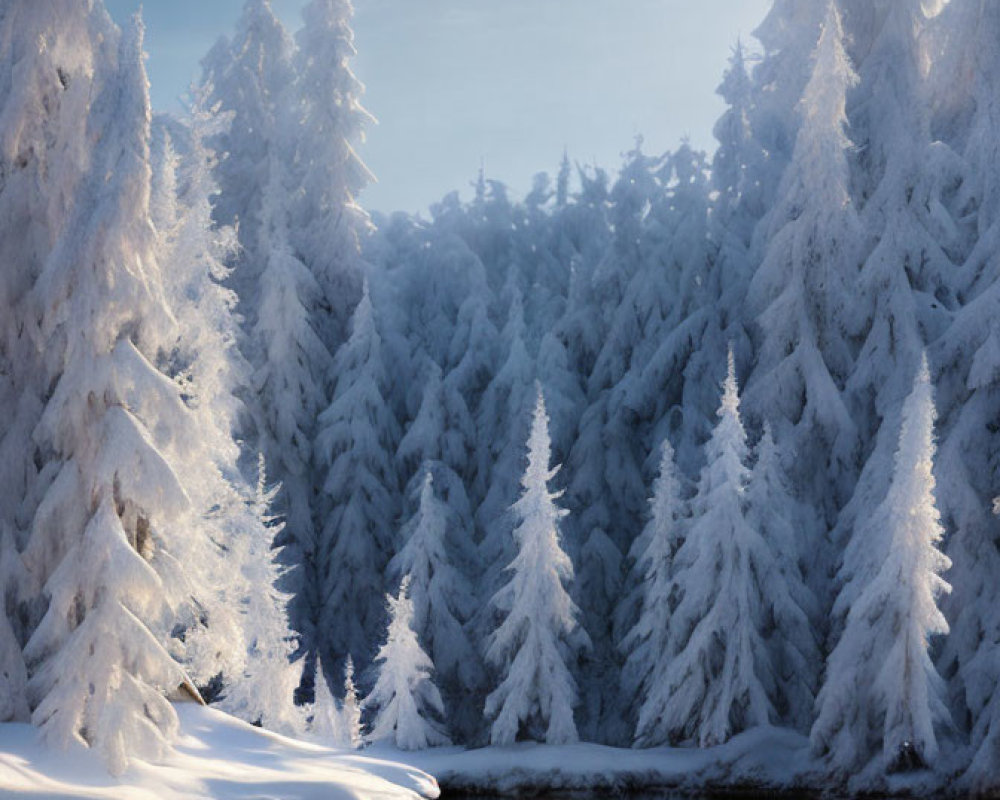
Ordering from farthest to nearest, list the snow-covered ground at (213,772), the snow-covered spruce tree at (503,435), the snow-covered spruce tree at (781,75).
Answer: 1. the snow-covered spruce tree at (503,435)
2. the snow-covered spruce tree at (781,75)
3. the snow-covered ground at (213,772)

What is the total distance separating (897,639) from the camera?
72.5ft

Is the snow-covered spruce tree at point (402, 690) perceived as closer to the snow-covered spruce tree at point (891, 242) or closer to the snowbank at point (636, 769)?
the snowbank at point (636, 769)

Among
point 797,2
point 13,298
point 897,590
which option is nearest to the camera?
point 13,298

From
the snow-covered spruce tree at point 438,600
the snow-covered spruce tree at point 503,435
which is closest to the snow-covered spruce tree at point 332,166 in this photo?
the snow-covered spruce tree at point 503,435

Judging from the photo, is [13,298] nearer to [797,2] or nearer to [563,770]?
[563,770]

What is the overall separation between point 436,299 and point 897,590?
66.0 ft

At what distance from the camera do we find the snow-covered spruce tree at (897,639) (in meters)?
21.6

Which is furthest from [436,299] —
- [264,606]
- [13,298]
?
[13,298]

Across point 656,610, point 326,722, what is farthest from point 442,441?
point 326,722

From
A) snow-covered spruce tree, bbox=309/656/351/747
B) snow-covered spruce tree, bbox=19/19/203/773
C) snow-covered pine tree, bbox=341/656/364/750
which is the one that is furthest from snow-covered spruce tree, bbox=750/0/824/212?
snow-covered spruce tree, bbox=19/19/203/773

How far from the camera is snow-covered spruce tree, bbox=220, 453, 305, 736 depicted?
25.2m

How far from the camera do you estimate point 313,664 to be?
32094mm

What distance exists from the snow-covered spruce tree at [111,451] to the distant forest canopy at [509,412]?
1.9 inches

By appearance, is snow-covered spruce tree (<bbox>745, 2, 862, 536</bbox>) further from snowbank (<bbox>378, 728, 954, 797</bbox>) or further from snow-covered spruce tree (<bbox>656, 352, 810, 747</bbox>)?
snowbank (<bbox>378, 728, 954, 797</bbox>)
